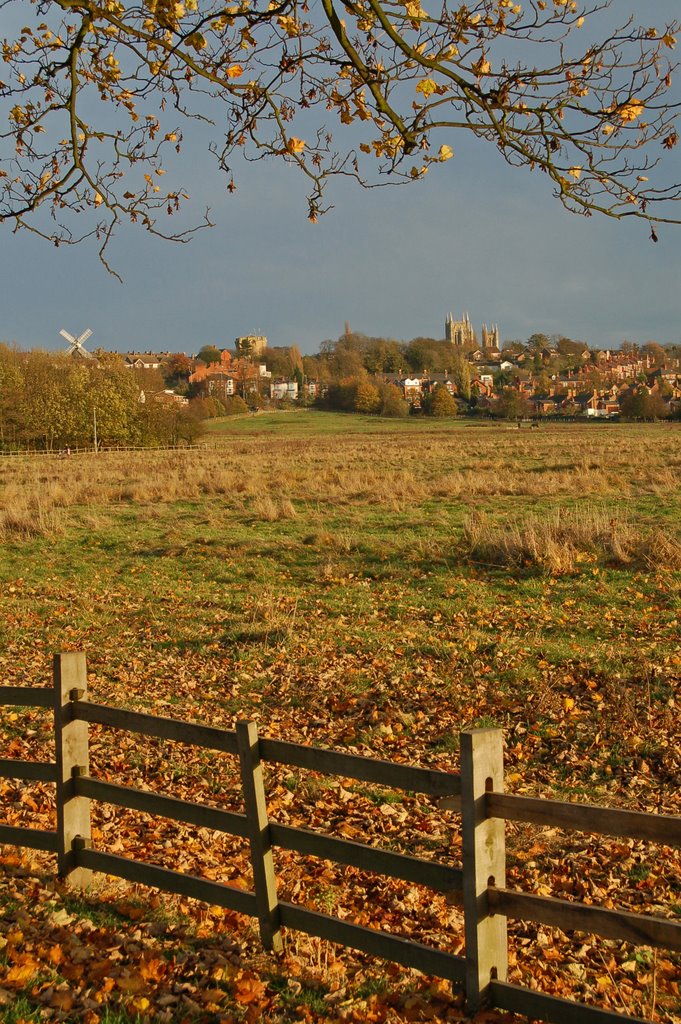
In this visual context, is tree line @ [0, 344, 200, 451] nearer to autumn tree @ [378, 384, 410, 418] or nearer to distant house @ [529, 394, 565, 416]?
autumn tree @ [378, 384, 410, 418]

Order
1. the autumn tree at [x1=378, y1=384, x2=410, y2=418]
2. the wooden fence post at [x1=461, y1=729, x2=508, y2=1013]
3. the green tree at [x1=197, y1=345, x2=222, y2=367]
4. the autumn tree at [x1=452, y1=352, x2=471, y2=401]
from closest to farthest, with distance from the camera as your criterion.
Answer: the wooden fence post at [x1=461, y1=729, x2=508, y2=1013] → the autumn tree at [x1=378, y1=384, x2=410, y2=418] → the autumn tree at [x1=452, y1=352, x2=471, y2=401] → the green tree at [x1=197, y1=345, x2=222, y2=367]

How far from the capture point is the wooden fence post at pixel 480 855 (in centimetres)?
436

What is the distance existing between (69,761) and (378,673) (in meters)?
6.00

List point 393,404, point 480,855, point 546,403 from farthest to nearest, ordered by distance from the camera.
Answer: point 546,403, point 393,404, point 480,855

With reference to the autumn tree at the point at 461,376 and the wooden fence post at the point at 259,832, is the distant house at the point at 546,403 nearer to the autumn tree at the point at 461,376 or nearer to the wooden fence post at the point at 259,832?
the autumn tree at the point at 461,376

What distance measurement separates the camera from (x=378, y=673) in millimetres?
11570

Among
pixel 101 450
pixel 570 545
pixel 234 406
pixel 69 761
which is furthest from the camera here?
pixel 234 406

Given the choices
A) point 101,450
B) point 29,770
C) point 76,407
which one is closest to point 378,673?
point 29,770

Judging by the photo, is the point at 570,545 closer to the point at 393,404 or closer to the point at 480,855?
the point at 480,855

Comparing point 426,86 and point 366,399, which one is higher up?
point 366,399

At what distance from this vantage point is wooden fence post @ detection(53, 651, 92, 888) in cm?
599

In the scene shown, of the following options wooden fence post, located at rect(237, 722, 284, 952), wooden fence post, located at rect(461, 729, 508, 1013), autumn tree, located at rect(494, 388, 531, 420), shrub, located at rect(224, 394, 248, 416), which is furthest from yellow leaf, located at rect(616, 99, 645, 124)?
shrub, located at rect(224, 394, 248, 416)

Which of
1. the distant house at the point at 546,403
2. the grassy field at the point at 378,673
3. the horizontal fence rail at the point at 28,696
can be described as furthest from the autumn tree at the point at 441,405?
the horizontal fence rail at the point at 28,696

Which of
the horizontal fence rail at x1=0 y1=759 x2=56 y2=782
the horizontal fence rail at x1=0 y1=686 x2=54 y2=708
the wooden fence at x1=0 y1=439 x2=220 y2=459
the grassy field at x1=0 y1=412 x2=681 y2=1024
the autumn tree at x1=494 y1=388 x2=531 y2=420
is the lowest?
the grassy field at x1=0 y1=412 x2=681 y2=1024
